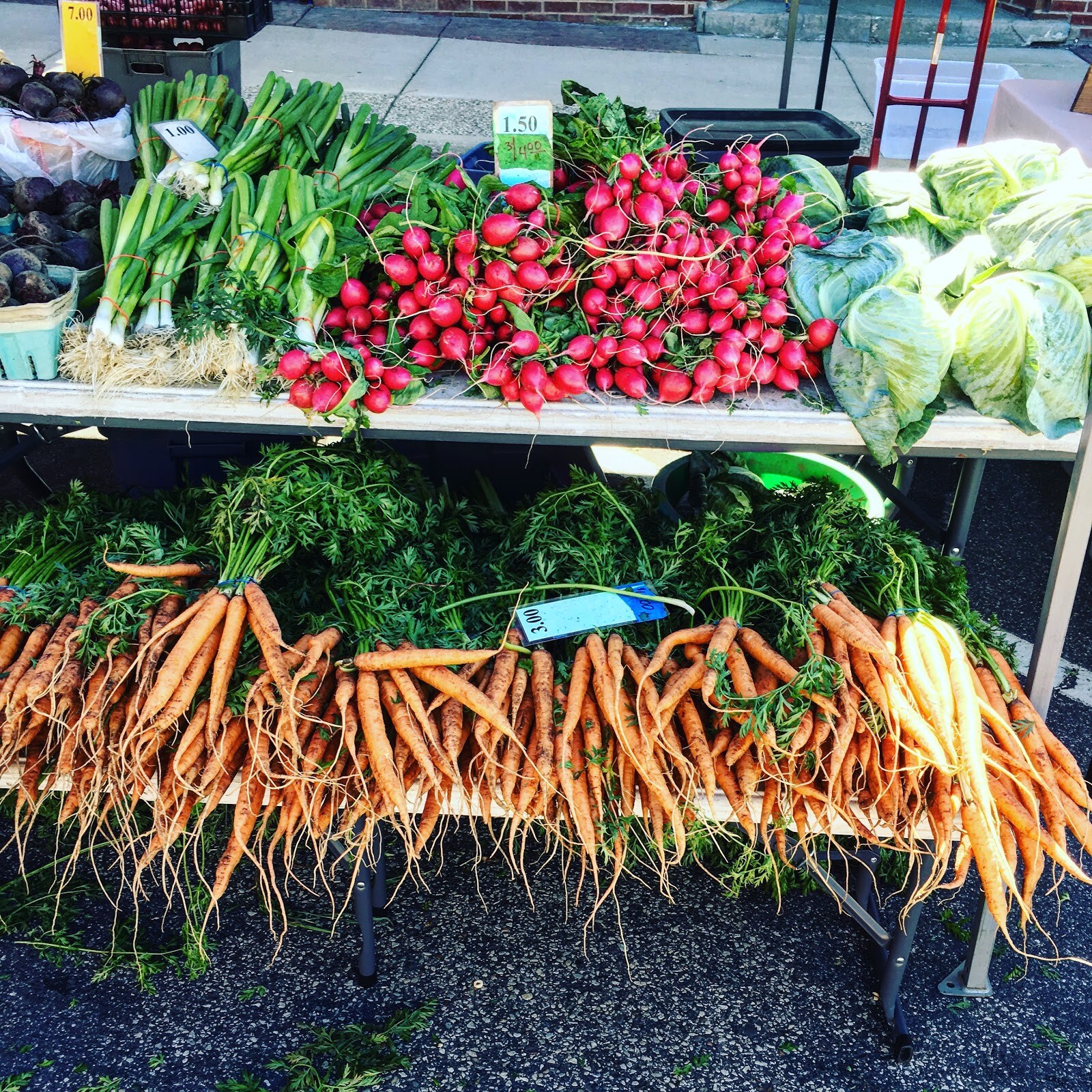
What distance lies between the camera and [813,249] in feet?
7.09

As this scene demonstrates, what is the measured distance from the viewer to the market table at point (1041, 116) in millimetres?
3922

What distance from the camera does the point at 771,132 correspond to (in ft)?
9.52

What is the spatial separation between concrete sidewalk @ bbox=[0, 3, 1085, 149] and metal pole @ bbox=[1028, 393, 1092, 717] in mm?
4663

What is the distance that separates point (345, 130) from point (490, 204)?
2.96ft

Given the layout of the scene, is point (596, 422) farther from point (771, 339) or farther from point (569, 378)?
point (771, 339)

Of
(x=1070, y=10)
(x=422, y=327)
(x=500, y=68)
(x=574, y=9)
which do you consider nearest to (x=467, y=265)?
(x=422, y=327)

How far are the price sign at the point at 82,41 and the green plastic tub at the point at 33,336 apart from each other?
4.08 ft

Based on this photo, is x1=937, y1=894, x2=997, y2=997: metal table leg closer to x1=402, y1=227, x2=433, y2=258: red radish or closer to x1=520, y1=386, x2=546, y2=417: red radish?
x1=520, y1=386, x2=546, y2=417: red radish

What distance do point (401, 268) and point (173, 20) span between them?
222cm

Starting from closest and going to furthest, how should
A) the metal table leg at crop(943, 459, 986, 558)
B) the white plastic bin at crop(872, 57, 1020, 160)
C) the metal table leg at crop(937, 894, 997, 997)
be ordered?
1. the metal table leg at crop(937, 894, 997, 997)
2. the metal table leg at crop(943, 459, 986, 558)
3. the white plastic bin at crop(872, 57, 1020, 160)

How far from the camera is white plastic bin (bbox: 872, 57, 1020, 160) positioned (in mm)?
4984

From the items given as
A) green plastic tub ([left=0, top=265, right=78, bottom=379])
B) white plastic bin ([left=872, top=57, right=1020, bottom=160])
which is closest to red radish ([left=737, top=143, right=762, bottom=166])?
green plastic tub ([left=0, top=265, right=78, bottom=379])

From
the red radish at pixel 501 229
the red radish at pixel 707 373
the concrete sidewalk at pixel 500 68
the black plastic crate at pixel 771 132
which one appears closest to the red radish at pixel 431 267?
the red radish at pixel 501 229

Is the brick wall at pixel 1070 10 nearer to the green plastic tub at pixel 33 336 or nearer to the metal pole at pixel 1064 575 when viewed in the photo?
the metal pole at pixel 1064 575
